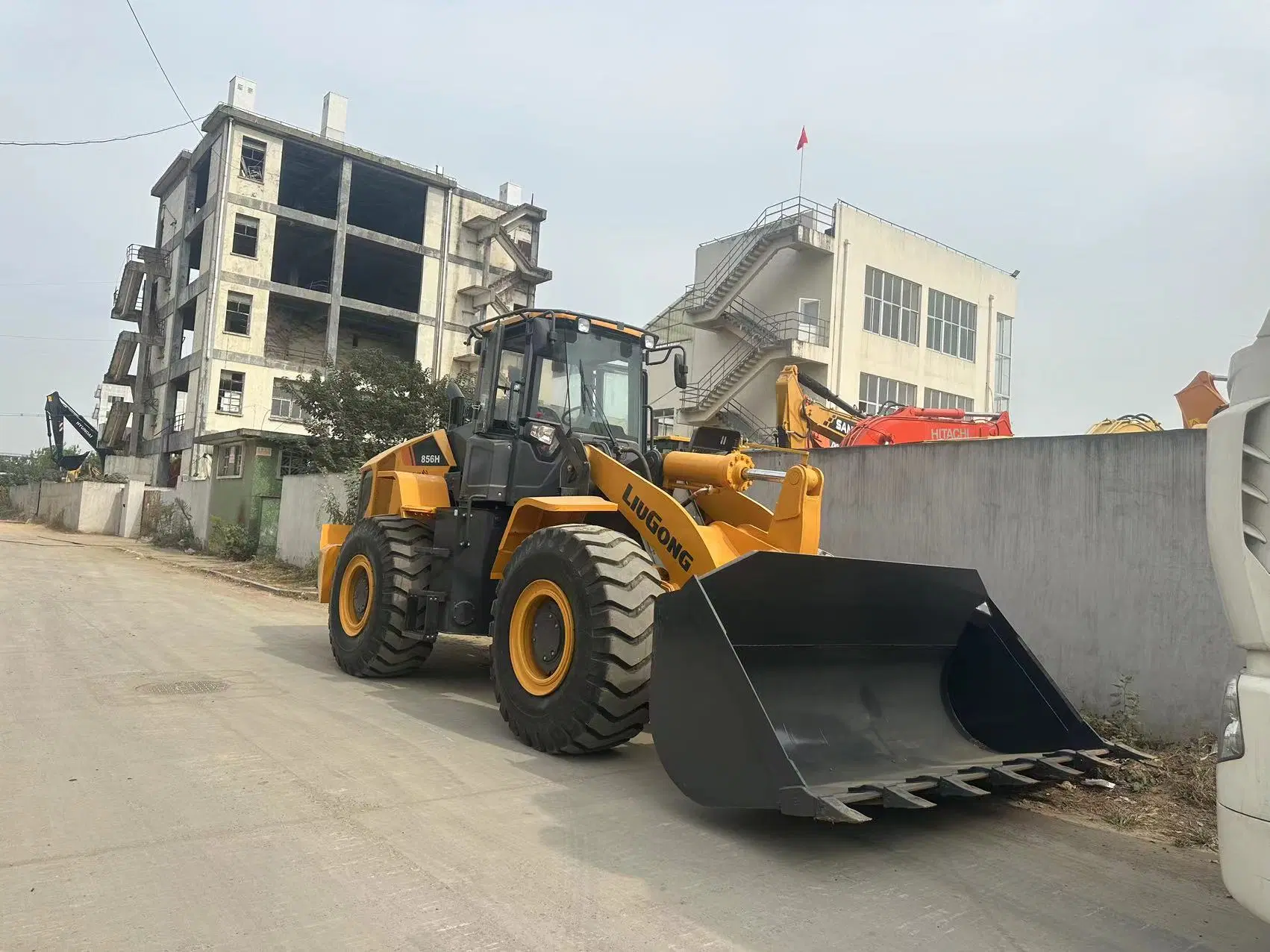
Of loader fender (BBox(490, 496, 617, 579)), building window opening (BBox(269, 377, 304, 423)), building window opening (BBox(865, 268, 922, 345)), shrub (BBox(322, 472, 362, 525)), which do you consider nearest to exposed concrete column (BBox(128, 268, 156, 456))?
building window opening (BBox(269, 377, 304, 423))

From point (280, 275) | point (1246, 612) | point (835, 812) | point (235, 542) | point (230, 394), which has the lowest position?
point (835, 812)

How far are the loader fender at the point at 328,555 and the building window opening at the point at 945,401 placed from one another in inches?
1045

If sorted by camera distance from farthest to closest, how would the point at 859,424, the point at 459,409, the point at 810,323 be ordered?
the point at 810,323 < the point at 859,424 < the point at 459,409

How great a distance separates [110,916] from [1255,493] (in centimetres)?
434

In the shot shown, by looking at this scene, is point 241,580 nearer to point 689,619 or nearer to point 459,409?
point 459,409

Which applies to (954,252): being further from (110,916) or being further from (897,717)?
(110,916)

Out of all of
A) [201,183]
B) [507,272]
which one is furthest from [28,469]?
[507,272]

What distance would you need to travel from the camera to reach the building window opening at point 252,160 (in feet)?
132

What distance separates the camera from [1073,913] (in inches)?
149

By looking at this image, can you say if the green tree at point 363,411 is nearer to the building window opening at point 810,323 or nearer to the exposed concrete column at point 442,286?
the building window opening at point 810,323

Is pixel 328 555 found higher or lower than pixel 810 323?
lower

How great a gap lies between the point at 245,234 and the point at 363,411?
77.5 ft

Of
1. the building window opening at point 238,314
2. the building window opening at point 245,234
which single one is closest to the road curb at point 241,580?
the building window opening at point 238,314

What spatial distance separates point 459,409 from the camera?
841cm
